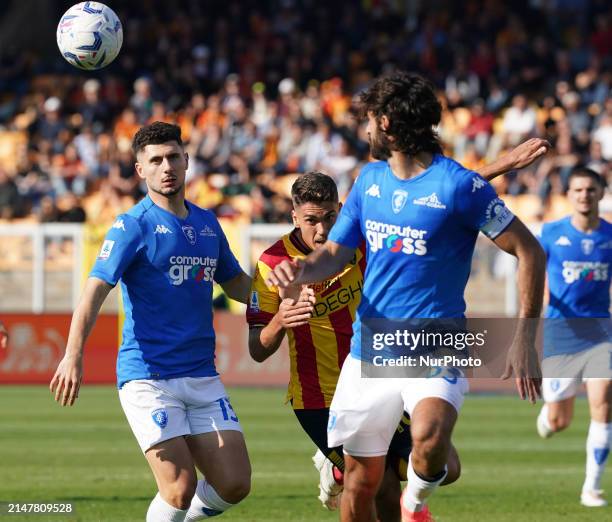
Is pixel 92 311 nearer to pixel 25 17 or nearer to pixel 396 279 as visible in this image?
pixel 396 279

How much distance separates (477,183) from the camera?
6.68 m

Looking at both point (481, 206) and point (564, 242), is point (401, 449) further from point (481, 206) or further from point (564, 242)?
point (564, 242)

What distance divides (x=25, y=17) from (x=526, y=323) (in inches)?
1120

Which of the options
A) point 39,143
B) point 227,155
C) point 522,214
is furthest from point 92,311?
point 39,143

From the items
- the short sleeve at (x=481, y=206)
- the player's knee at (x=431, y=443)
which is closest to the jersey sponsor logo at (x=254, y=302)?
the player's knee at (x=431, y=443)

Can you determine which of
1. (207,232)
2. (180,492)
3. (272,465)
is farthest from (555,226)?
(180,492)

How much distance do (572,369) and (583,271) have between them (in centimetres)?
85

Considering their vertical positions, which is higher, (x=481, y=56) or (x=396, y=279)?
(x=481, y=56)

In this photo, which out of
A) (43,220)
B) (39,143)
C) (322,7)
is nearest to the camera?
(43,220)

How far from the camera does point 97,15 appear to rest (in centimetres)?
1077

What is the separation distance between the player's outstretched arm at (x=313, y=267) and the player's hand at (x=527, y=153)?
41.2 inches

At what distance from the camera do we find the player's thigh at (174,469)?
23.9 feet

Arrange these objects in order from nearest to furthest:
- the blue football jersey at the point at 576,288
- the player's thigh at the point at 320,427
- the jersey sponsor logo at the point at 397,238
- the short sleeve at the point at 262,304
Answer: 1. the jersey sponsor logo at the point at 397,238
2. the short sleeve at the point at 262,304
3. the player's thigh at the point at 320,427
4. the blue football jersey at the point at 576,288

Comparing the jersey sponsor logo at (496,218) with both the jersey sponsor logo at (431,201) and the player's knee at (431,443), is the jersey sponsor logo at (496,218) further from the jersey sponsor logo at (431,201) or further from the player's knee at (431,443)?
the player's knee at (431,443)
